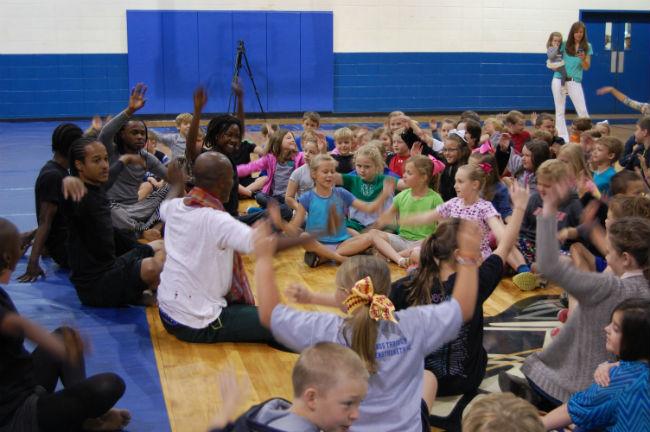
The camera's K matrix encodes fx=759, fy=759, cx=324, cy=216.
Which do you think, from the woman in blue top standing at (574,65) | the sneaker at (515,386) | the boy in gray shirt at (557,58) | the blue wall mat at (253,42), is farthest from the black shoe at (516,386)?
the blue wall mat at (253,42)

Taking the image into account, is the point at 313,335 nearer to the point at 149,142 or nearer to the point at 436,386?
the point at 436,386

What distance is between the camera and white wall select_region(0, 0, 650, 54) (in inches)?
567

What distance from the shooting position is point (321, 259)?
20.0 feet

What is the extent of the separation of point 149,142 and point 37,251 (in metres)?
2.87

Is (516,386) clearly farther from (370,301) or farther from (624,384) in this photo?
(370,301)

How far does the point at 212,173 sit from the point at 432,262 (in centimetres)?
140

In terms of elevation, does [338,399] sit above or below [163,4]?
below

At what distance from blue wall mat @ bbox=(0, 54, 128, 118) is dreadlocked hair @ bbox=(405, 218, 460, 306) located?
12.5 m

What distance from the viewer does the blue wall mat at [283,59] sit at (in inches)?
600

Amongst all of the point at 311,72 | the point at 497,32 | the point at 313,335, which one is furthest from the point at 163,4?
the point at 313,335

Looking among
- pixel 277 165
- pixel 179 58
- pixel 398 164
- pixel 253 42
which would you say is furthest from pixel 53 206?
pixel 253 42

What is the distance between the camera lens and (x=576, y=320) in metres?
3.38

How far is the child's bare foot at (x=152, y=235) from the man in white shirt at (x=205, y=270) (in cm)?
215

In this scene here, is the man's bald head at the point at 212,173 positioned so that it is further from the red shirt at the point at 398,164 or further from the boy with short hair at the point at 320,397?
the red shirt at the point at 398,164
